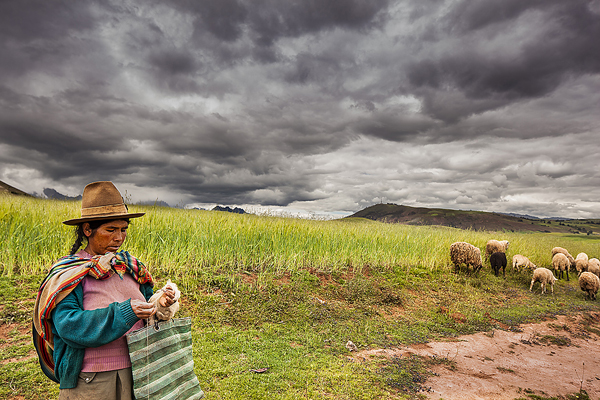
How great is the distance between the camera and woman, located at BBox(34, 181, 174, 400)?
6.12 feet

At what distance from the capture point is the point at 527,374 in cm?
557

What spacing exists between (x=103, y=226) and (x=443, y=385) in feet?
17.4

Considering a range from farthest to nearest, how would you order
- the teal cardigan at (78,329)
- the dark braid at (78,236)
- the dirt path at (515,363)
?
1. the dirt path at (515,363)
2. the dark braid at (78,236)
3. the teal cardigan at (78,329)

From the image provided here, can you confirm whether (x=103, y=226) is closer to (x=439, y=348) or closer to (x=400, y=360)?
(x=400, y=360)

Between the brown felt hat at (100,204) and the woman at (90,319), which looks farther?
the brown felt hat at (100,204)

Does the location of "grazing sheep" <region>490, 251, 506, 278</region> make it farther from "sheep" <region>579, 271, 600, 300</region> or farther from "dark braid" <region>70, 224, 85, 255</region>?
"dark braid" <region>70, 224, 85, 255</region>

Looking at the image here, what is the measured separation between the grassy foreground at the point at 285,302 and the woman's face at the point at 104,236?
8.91ft

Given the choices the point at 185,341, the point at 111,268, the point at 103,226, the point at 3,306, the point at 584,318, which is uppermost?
the point at 103,226

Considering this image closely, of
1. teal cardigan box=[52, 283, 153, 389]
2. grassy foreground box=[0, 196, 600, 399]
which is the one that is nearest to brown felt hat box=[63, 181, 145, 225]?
teal cardigan box=[52, 283, 153, 389]

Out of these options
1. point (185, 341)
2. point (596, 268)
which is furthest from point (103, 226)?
point (596, 268)

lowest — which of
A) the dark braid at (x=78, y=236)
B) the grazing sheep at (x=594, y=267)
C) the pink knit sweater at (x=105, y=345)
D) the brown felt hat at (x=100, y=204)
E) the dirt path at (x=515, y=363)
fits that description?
the dirt path at (x=515, y=363)

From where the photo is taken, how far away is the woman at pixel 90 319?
187 centimetres

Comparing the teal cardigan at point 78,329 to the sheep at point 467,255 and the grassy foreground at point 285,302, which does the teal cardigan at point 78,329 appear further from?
the sheep at point 467,255

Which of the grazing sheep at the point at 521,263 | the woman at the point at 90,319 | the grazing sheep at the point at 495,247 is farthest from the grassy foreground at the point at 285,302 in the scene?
the grazing sheep at the point at 495,247
